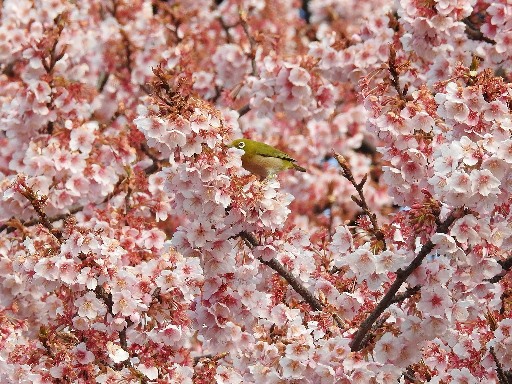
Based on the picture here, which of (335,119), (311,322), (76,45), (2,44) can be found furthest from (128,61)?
(311,322)

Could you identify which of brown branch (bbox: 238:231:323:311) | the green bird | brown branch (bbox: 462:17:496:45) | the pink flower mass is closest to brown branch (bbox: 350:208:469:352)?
the pink flower mass

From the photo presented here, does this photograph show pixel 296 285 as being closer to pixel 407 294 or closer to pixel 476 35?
pixel 407 294

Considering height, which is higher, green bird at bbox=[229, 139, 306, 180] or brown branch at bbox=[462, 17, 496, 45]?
green bird at bbox=[229, 139, 306, 180]

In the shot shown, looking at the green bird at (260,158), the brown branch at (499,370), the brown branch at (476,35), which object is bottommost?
the brown branch at (499,370)

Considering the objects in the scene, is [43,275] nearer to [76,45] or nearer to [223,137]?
[223,137]

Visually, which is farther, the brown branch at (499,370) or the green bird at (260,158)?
the green bird at (260,158)

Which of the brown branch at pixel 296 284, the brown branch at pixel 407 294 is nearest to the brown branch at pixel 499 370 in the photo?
the brown branch at pixel 407 294

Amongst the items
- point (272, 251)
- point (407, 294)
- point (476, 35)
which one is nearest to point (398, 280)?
point (407, 294)

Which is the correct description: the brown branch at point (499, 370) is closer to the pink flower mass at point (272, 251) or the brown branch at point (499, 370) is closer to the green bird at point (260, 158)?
the pink flower mass at point (272, 251)

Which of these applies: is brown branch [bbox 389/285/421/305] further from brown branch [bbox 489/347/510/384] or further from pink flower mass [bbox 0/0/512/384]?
brown branch [bbox 489/347/510/384]
